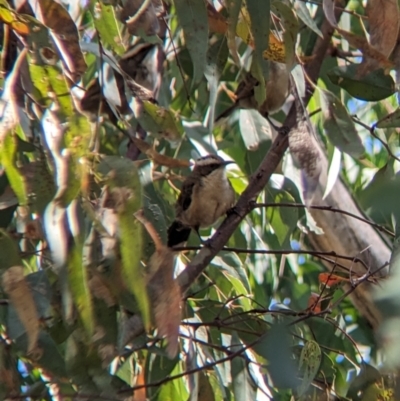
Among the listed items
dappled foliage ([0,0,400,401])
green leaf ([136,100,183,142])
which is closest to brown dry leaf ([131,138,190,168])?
dappled foliage ([0,0,400,401])

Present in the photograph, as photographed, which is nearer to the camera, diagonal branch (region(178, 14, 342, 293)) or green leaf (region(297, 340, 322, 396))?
green leaf (region(297, 340, 322, 396))

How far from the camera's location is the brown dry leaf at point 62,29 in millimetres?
1832

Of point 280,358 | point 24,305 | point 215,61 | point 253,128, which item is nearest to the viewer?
point 24,305

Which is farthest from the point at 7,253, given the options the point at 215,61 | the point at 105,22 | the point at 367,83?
the point at 367,83

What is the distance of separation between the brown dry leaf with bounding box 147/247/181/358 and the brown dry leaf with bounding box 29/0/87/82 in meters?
0.58

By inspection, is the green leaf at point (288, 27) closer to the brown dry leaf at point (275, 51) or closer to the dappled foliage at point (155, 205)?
the dappled foliage at point (155, 205)

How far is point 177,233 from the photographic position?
2.96 metres

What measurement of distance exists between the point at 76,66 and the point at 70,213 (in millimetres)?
548

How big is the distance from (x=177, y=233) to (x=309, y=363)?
4.15 ft

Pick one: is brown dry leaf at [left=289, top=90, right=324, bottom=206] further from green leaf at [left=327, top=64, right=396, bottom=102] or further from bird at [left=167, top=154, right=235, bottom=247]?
bird at [left=167, top=154, right=235, bottom=247]

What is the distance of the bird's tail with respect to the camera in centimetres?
292

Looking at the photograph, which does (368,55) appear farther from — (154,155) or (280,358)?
(280,358)

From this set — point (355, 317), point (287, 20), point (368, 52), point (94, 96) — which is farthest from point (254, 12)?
point (355, 317)

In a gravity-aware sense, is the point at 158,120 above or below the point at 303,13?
below
